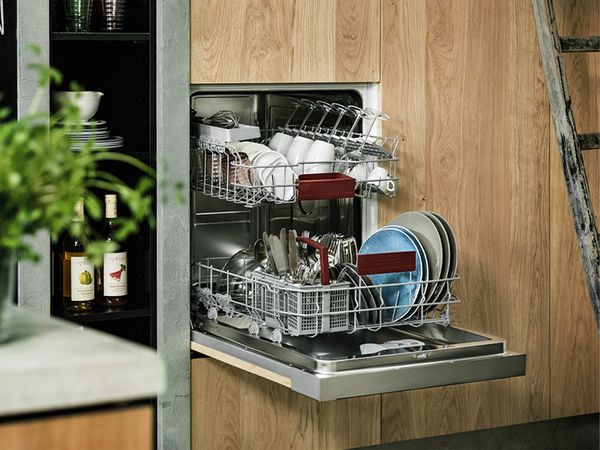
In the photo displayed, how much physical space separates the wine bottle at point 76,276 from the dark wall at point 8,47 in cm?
32

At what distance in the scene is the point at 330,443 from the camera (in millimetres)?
2930

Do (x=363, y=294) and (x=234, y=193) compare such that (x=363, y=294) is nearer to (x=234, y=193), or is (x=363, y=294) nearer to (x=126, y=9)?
(x=234, y=193)

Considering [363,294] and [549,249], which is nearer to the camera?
[363,294]

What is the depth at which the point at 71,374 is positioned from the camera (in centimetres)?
112

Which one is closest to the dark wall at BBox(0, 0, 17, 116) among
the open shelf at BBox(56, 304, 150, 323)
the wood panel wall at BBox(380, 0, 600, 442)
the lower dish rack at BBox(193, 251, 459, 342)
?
the open shelf at BBox(56, 304, 150, 323)

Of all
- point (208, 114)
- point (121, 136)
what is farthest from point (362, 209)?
point (121, 136)

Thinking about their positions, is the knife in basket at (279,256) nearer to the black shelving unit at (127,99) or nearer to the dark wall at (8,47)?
the black shelving unit at (127,99)

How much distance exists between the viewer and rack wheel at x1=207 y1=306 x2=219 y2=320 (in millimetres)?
2652

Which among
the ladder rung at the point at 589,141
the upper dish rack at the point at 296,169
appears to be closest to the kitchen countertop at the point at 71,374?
the upper dish rack at the point at 296,169

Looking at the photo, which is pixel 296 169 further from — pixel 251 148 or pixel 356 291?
pixel 356 291

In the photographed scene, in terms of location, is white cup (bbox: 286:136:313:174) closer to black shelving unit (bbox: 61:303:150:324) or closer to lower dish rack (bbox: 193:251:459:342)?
lower dish rack (bbox: 193:251:459:342)

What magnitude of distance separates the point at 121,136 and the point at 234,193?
1.46 ft

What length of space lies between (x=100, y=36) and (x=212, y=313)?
28.2 inches

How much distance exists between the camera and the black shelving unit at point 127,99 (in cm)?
263
